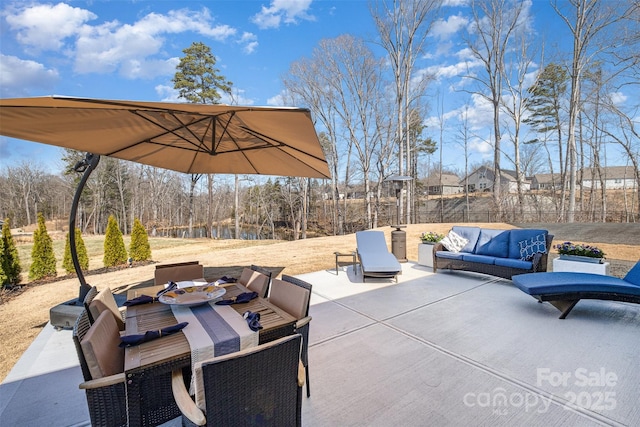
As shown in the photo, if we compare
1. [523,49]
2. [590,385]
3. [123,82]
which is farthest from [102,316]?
[523,49]

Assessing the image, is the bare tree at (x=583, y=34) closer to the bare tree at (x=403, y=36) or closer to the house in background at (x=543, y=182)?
the bare tree at (x=403, y=36)

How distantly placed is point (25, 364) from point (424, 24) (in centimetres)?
1846

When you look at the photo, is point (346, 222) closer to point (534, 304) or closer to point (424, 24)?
point (424, 24)

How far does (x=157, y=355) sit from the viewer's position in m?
1.43

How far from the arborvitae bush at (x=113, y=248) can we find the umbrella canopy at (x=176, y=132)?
412 centimetres

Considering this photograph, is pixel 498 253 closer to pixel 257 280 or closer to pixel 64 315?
pixel 257 280

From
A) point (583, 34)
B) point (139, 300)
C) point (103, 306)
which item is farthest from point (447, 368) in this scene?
point (583, 34)

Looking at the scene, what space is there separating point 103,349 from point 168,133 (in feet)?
7.64

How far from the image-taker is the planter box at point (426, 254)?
6219 millimetres

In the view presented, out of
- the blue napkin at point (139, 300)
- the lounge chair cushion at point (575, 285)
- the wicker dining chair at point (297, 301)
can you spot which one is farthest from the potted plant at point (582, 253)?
the blue napkin at point (139, 300)

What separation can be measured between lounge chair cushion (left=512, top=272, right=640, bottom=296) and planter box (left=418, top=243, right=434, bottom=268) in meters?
2.43

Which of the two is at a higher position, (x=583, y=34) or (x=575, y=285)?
(x=583, y=34)

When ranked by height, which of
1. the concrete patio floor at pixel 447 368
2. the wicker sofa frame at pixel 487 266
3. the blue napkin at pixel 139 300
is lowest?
the concrete patio floor at pixel 447 368

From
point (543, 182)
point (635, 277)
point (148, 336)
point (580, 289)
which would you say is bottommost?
point (580, 289)
